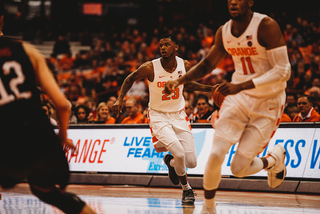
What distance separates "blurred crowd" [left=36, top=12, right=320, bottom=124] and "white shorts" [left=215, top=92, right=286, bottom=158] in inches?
178

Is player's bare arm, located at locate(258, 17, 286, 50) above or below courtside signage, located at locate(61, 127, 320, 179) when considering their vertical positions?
above

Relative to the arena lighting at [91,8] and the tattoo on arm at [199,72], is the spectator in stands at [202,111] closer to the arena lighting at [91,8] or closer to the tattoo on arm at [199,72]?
the tattoo on arm at [199,72]

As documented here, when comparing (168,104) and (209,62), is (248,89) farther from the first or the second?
(168,104)

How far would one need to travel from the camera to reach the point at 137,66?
1706 cm

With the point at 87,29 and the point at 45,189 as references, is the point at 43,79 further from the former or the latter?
the point at 87,29

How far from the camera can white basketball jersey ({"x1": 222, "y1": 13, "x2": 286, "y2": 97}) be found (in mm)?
4863

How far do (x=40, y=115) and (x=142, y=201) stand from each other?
3.94m

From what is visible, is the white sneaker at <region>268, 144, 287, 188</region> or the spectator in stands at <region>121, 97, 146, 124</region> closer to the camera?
the white sneaker at <region>268, 144, 287, 188</region>

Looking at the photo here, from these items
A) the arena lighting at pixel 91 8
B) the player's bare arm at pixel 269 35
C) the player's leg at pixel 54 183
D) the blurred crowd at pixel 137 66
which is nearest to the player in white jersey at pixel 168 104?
the player's bare arm at pixel 269 35

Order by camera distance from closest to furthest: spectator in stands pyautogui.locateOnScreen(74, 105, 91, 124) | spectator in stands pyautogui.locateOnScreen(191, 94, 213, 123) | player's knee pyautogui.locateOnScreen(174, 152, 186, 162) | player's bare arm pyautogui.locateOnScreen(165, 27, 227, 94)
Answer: player's bare arm pyautogui.locateOnScreen(165, 27, 227, 94) < player's knee pyautogui.locateOnScreen(174, 152, 186, 162) < spectator in stands pyautogui.locateOnScreen(191, 94, 213, 123) < spectator in stands pyautogui.locateOnScreen(74, 105, 91, 124)

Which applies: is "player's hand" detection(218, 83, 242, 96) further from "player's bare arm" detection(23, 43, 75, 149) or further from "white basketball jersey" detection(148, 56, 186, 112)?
"white basketball jersey" detection(148, 56, 186, 112)

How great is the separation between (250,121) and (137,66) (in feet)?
40.2

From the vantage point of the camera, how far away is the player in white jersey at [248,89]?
479 centimetres

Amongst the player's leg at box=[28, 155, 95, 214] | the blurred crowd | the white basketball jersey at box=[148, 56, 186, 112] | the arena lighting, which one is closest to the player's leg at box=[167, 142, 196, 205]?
the white basketball jersey at box=[148, 56, 186, 112]
